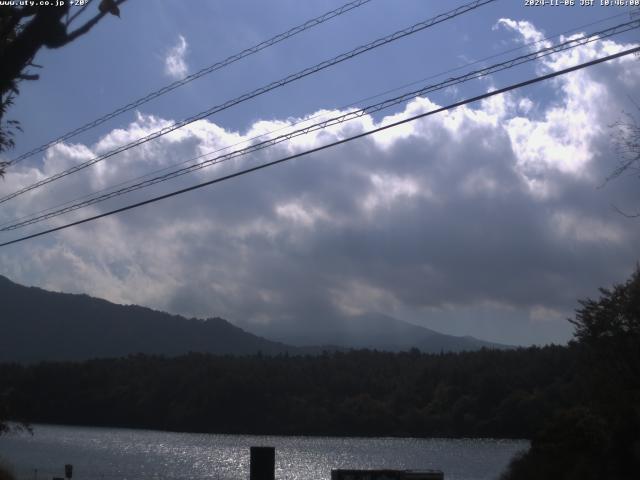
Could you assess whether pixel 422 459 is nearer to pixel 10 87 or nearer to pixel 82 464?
pixel 82 464

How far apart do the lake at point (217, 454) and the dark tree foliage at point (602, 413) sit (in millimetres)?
30121

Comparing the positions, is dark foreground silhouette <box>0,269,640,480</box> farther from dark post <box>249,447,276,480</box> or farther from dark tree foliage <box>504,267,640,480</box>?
dark post <box>249,447,276,480</box>

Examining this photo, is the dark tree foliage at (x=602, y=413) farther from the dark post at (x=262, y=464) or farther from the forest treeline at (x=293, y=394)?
the forest treeline at (x=293, y=394)

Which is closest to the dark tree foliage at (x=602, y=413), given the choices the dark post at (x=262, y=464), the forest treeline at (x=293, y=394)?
the dark post at (x=262, y=464)

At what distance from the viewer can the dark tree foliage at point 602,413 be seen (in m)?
26.1

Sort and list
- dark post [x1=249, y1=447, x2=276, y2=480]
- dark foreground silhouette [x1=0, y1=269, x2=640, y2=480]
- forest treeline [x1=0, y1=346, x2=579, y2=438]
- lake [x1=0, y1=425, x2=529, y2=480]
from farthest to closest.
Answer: forest treeline [x1=0, y1=346, x2=579, y2=438]
dark foreground silhouette [x1=0, y1=269, x2=640, y2=480]
lake [x1=0, y1=425, x2=529, y2=480]
dark post [x1=249, y1=447, x2=276, y2=480]

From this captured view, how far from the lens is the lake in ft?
229

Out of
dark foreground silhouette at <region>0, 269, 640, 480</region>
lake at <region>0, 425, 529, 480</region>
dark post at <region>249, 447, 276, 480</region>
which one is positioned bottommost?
lake at <region>0, 425, 529, 480</region>

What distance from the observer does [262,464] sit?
43.8ft

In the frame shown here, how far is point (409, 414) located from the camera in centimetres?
11544

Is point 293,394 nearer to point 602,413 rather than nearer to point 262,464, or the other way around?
point 602,413

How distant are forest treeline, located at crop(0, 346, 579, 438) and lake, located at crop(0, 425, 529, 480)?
116 inches

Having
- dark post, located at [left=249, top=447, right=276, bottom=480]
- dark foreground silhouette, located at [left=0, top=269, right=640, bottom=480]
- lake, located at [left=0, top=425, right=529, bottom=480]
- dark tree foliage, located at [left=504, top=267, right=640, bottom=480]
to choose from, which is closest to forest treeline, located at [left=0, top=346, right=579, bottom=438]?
dark foreground silhouette, located at [left=0, top=269, right=640, bottom=480]

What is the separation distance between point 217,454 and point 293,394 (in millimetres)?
32077
